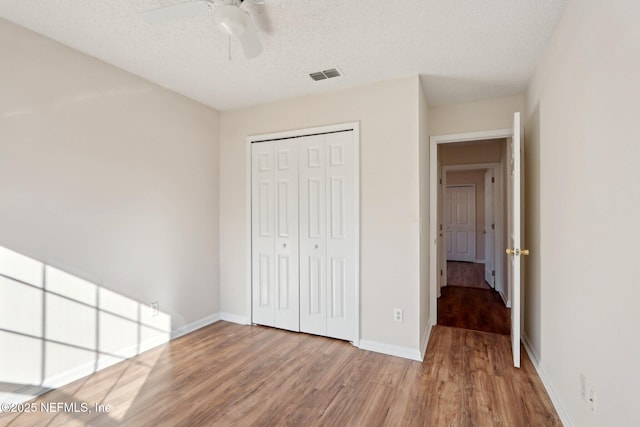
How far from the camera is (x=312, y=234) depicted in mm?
3311

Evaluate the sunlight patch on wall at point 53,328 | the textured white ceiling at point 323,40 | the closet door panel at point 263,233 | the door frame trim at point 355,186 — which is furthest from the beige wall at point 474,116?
the sunlight patch on wall at point 53,328

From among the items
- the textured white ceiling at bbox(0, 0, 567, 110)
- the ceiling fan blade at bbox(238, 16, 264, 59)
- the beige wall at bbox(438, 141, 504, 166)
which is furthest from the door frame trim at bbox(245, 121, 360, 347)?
the beige wall at bbox(438, 141, 504, 166)

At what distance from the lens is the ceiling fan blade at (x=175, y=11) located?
166 cm

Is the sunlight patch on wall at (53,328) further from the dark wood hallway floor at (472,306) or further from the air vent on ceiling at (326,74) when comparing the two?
the dark wood hallway floor at (472,306)

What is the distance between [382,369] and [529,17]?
278cm

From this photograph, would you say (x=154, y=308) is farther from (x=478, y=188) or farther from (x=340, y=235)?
(x=478, y=188)

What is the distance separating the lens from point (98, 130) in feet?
8.44

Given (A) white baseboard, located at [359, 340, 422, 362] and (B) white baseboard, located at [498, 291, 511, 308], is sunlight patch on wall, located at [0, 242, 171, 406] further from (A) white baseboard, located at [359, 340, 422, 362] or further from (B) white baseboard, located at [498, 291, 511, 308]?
(B) white baseboard, located at [498, 291, 511, 308]

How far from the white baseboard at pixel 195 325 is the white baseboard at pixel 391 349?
1842mm

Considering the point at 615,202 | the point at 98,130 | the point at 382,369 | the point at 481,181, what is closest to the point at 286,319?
the point at 382,369

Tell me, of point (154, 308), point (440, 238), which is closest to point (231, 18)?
point (154, 308)

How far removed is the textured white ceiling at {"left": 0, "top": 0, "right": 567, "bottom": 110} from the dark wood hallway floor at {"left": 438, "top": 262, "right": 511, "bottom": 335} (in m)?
2.61

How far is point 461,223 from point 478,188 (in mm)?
1003

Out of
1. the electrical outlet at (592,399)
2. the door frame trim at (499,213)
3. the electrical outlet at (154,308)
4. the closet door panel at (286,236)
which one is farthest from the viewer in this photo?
the door frame trim at (499,213)
